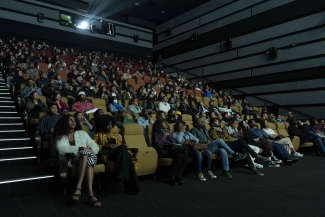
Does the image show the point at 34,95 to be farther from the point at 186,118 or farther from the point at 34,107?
the point at 186,118

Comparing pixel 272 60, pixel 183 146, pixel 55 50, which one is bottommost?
pixel 183 146

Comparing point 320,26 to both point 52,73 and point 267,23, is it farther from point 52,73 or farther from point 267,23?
point 52,73

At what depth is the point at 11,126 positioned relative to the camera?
3453mm

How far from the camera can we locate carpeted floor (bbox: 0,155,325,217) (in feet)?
6.17

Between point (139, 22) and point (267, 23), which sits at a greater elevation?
point (139, 22)

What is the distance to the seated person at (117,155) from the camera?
7.54 ft

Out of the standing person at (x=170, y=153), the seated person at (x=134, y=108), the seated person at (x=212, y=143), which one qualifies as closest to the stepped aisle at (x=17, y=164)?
the standing person at (x=170, y=153)

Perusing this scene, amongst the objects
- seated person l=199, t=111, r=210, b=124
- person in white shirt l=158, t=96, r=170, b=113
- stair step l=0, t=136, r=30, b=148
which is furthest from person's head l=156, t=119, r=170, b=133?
person in white shirt l=158, t=96, r=170, b=113

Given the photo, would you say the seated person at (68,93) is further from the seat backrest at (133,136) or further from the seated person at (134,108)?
the seat backrest at (133,136)

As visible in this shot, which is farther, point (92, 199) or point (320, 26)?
point (320, 26)

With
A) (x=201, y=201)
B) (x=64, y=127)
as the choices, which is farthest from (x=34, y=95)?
(x=201, y=201)

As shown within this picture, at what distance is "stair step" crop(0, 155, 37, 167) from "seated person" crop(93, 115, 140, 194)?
873 millimetres

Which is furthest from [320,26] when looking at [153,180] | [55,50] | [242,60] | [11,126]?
[55,50]

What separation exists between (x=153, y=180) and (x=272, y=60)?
6.33 m
